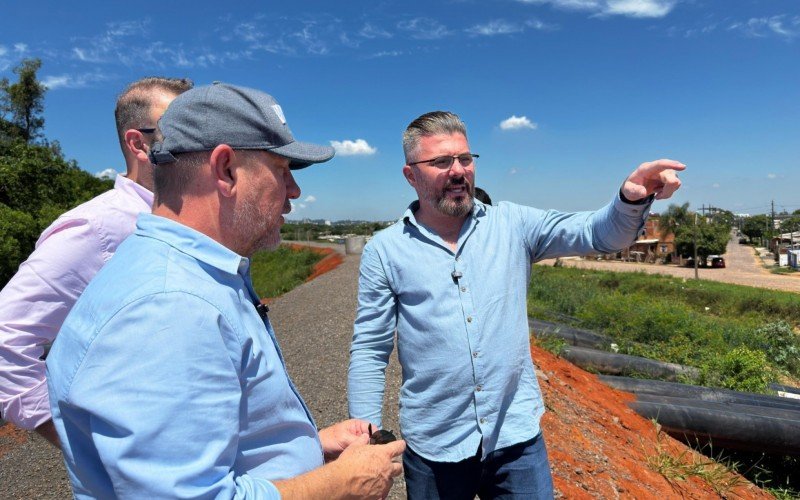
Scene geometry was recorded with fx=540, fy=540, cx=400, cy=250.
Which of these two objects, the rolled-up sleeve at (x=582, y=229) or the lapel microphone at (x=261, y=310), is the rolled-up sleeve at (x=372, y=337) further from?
the lapel microphone at (x=261, y=310)

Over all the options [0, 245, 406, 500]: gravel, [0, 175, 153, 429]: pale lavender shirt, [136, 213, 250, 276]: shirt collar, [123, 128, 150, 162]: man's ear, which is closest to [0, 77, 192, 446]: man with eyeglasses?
[0, 175, 153, 429]: pale lavender shirt

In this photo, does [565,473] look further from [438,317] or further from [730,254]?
[730,254]

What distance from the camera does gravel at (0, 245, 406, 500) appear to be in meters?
5.05

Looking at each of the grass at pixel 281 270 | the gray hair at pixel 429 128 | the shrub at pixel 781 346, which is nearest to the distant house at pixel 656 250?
the grass at pixel 281 270

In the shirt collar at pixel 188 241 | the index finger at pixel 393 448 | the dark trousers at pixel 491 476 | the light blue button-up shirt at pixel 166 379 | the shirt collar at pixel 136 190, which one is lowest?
the dark trousers at pixel 491 476

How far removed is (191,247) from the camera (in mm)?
1209

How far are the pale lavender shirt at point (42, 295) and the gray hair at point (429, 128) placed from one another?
4.26 ft

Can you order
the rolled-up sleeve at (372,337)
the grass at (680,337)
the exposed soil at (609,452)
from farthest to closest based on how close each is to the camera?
the grass at (680,337), the exposed soil at (609,452), the rolled-up sleeve at (372,337)

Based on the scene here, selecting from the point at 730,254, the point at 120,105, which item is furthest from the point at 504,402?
the point at 730,254

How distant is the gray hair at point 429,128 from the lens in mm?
2594

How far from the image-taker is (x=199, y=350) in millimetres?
1053

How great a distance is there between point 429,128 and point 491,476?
5.31ft

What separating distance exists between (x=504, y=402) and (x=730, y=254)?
104 meters

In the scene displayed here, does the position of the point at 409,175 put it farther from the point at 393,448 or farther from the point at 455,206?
the point at 393,448
